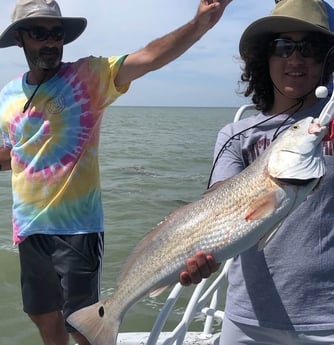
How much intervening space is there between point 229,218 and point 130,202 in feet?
34.9

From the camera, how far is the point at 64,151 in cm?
363

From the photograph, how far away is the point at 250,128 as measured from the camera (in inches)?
98.7

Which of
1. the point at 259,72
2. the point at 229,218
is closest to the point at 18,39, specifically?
the point at 259,72

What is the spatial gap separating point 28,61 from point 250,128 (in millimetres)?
1916

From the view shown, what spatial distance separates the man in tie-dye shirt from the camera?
3.64 meters

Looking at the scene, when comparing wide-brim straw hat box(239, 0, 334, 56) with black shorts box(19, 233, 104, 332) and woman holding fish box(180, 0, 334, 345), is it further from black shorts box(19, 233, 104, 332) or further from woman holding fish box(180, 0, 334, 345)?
black shorts box(19, 233, 104, 332)

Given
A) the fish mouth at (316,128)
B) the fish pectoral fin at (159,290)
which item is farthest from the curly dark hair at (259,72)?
the fish pectoral fin at (159,290)

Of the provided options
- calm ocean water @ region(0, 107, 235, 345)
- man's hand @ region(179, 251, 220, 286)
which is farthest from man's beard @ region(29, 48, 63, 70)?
calm ocean water @ region(0, 107, 235, 345)

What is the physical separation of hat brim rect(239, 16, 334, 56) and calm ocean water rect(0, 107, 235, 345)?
410cm

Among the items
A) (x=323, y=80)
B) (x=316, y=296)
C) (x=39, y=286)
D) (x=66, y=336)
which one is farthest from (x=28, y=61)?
(x=316, y=296)

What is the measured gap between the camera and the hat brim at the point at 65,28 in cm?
376

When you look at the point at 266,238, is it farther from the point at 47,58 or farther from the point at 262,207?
the point at 47,58

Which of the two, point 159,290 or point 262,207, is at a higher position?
point 262,207

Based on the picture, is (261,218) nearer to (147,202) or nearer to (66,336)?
(66,336)
